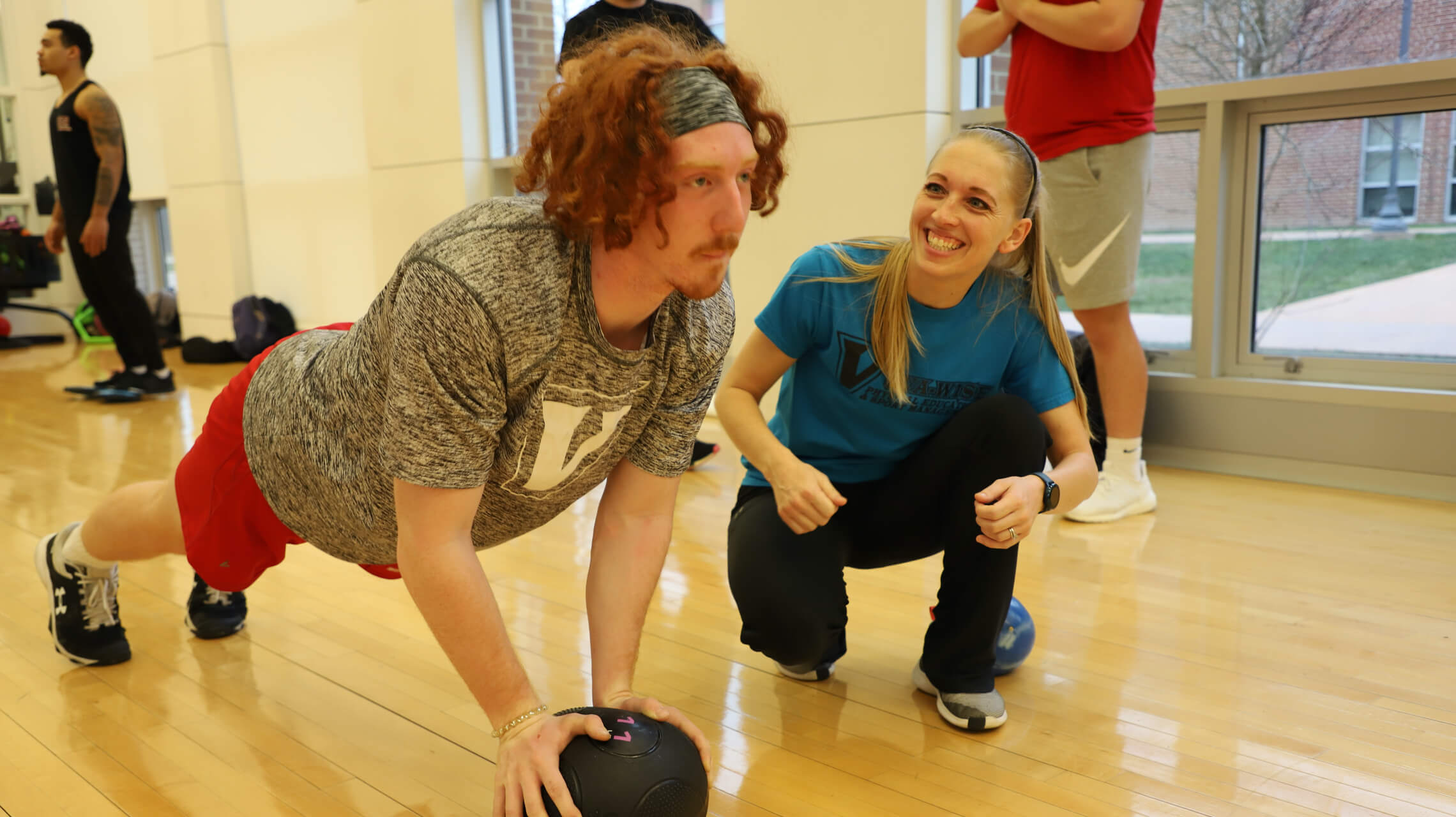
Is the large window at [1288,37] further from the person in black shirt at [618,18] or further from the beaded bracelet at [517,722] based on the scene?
the beaded bracelet at [517,722]

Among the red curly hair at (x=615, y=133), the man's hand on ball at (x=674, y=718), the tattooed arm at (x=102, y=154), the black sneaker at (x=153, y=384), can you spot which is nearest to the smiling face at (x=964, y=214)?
the red curly hair at (x=615, y=133)

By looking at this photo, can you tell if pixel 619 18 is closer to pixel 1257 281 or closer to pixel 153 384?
pixel 1257 281

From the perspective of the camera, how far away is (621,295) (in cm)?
117

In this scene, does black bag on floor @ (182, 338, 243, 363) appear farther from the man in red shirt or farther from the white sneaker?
the white sneaker

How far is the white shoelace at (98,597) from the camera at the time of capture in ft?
6.26

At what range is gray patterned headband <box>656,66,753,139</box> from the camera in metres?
1.06

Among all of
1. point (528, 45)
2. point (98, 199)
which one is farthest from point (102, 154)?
point (528, 45)

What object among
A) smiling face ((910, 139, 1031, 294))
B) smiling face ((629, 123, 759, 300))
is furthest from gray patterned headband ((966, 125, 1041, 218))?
smiling face ((629, 123, 759, 300))

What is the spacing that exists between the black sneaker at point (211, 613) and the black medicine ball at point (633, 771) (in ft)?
3.81

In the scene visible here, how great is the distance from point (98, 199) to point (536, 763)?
15.4 feet

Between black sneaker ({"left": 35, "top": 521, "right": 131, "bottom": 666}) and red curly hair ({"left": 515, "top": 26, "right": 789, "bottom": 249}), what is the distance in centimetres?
128

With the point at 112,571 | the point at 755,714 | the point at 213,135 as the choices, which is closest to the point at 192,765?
the point at 112,571

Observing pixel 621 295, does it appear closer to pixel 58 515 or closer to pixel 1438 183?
pixel 58 515

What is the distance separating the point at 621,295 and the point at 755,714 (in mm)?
807
